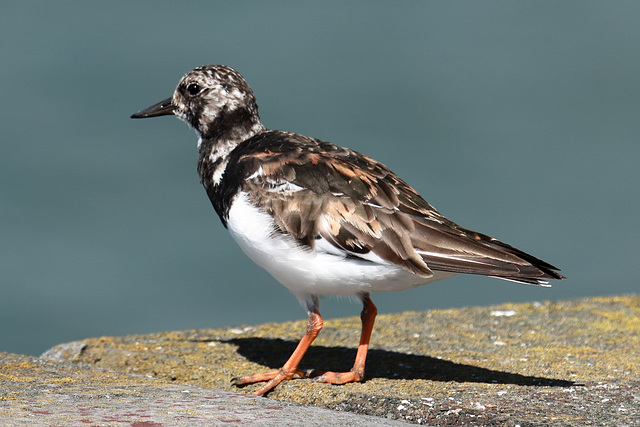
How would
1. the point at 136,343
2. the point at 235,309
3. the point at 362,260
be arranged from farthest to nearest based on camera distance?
the point at 235,309 < the point at 136,343 < the point at 362,260

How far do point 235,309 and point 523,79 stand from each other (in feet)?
24.3

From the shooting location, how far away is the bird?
4.40 metres

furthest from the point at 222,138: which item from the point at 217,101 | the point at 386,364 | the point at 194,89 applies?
the point at 386,364

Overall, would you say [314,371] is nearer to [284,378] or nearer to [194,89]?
[284,378]

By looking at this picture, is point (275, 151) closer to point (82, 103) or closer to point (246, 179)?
point (246, 179)

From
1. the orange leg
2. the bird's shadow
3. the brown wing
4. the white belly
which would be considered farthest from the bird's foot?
the brown wing

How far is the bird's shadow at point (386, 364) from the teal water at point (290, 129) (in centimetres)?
586

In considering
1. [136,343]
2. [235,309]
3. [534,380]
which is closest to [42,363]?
[136,343]

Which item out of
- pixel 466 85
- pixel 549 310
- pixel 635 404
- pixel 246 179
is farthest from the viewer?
pixel 466 85

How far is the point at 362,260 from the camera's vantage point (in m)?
4.47

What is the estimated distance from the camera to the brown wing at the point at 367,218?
436 cm

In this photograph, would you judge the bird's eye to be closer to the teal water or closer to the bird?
the bird

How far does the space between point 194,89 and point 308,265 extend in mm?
1819

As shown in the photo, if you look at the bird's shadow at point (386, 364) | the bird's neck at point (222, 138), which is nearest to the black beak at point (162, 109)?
the bird's neck at point (222, 138)
